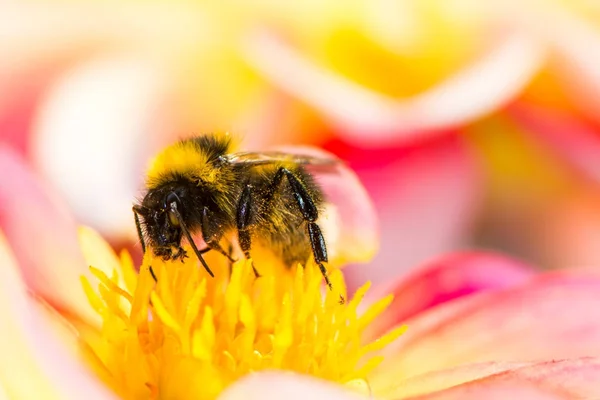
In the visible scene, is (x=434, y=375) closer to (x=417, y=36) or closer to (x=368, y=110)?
(x=368, y=110)

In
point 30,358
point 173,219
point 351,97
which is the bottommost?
point 30,358

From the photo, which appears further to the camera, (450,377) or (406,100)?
(406,100)

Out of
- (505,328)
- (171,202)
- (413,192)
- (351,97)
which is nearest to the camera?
(171,202)

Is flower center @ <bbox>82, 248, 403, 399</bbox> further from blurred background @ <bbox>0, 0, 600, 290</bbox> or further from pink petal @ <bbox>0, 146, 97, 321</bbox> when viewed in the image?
blurred background @ <bbox>0, 0, 600, 290</bbox>

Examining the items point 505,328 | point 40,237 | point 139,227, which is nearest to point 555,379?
point 505,328

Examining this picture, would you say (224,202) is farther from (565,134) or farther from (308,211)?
(565,134)

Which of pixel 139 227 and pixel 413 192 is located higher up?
pixel 413 192

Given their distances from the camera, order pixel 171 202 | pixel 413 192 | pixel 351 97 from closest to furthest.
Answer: pixel 171 202
pixel 351 97
pixel 413 192

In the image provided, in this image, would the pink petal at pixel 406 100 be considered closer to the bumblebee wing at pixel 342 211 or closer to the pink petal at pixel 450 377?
the bumblebee wing at pixel 342 211
